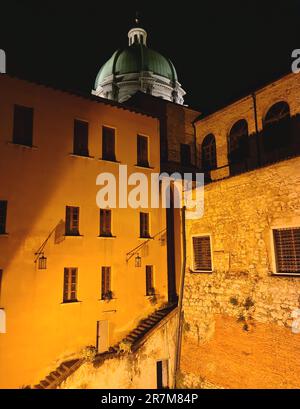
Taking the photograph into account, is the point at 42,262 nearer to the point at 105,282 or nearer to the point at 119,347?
the point at 105,282

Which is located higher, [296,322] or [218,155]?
[218,155]

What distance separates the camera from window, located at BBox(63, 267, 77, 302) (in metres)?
13.4

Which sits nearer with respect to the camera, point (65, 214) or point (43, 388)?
point (43, 388)

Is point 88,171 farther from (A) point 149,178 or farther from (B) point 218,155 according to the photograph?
(B) point 218,155

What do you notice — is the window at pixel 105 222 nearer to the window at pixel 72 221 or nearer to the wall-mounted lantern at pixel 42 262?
the window at pixel 72 221

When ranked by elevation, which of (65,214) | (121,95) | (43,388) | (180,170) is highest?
(121,95)

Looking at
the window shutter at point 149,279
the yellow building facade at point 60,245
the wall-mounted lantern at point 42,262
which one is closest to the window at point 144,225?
the yellow building facade at point 60,245

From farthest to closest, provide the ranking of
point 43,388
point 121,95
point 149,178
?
point 121,95
point 149,178
point 43,388

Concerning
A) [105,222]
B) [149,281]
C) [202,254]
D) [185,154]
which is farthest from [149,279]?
[185,154]

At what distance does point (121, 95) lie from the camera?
113 ft

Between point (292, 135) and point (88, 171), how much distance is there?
1007 cm

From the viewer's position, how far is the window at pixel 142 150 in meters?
16.8

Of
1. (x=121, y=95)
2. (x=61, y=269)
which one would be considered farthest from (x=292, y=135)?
(x=121, y=95)

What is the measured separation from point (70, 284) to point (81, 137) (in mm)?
6678
